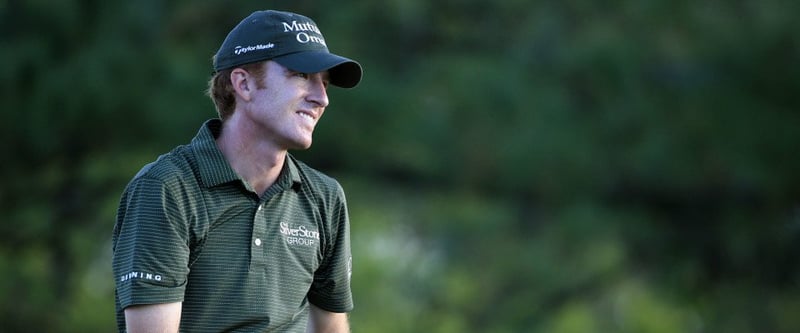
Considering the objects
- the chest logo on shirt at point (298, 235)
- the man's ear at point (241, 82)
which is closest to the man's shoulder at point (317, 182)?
the chest logo on shirt at point (298, 235)

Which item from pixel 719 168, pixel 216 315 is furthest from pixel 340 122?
pixel 216 315

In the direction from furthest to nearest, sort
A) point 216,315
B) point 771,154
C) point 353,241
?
point 771,154
point 353,241
point 216,315

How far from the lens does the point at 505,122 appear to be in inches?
313

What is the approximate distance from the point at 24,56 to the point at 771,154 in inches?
172

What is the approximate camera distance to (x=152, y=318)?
2441 mm

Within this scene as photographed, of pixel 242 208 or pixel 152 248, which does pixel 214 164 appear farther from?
pixel 152 248

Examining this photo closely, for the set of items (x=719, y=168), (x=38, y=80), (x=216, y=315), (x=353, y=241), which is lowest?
(x=216, y=315)

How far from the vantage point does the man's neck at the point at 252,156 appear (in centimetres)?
263

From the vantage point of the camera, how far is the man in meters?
2.45

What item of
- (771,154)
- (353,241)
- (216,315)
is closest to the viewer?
(216,315)

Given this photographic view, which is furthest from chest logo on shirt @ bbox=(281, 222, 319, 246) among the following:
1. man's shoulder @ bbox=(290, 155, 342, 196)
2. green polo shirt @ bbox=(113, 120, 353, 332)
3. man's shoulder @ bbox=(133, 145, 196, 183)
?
man's shoulder @ bbox=(133, 145, 196, 183)

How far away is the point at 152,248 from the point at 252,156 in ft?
1.01

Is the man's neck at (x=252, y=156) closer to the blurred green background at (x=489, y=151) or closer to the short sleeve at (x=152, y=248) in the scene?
the short sleeve at (x=152, y=248)

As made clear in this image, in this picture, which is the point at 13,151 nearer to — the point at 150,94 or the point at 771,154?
the point at 150,94
